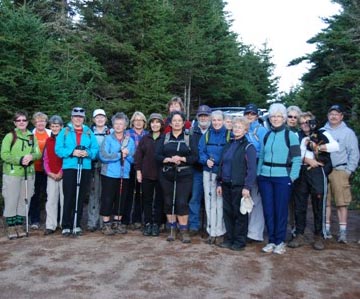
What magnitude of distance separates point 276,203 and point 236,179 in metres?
0.70

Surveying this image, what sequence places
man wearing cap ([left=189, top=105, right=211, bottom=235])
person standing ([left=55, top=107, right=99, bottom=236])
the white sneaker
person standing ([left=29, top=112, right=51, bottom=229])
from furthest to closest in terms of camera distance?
person standing ([left=29, top=112, right=51, bottom=229]), man wearing cap ([left=189, top=105, right=211, bottom=235]), person standing ([left=55, top=107, right=99, bottom=236]), the white sneaker

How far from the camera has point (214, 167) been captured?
21.9 ft

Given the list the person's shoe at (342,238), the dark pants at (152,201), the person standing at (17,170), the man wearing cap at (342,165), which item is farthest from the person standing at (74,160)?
the person's shoe at (342,238)

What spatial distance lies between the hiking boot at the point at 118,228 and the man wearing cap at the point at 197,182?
3.88 feet

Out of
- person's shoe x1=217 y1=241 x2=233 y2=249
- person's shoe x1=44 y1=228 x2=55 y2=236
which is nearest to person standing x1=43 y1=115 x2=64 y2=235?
person's shoe x1=44 y1=228 x2=55 y2=236

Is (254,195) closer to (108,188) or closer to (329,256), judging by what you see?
(329,256)

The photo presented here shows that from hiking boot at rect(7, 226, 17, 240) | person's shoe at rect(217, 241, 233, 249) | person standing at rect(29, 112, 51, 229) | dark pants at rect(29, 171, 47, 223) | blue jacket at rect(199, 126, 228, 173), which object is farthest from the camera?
dark pants at rect(29, 171, 47, 223)

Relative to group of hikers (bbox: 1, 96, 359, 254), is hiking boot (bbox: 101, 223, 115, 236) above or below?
below

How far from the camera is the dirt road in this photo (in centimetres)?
462

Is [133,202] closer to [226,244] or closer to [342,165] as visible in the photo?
[226,244]

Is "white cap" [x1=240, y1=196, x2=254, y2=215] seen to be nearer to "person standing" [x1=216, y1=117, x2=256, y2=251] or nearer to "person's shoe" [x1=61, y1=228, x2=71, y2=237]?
"person standing" [x1=216, y1=117, x2=256, y2=251]

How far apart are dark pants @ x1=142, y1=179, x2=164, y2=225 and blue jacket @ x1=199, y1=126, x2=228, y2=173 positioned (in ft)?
3.25

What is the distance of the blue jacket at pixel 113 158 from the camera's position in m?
7.14

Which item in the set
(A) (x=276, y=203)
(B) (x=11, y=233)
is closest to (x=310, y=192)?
(A) (x=276, y=203)
